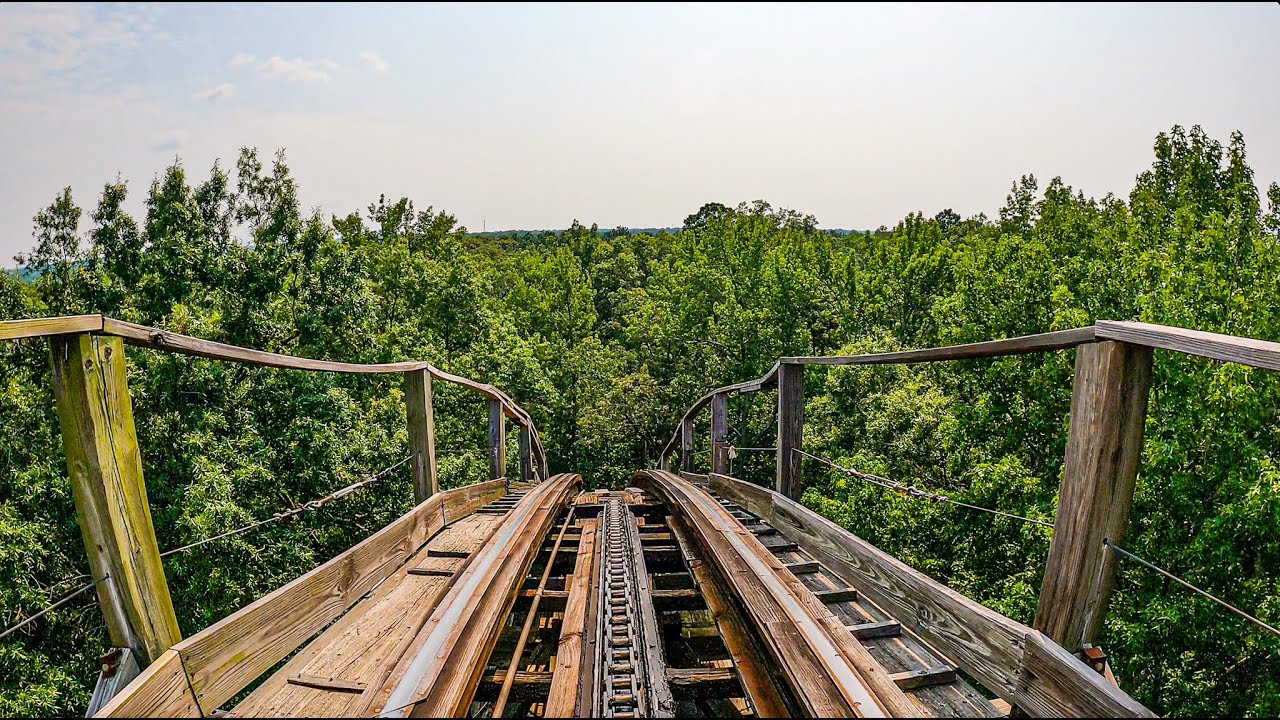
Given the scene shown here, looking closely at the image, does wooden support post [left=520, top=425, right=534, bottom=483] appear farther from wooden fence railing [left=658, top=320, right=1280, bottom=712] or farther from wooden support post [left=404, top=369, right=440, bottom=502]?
wooden fence railing [left=658, top=320, right=1280, bottom=712]

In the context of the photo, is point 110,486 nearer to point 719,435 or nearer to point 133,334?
point 133,334

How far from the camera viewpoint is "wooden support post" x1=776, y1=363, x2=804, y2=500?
4.71m

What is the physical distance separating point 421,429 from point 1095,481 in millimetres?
3465

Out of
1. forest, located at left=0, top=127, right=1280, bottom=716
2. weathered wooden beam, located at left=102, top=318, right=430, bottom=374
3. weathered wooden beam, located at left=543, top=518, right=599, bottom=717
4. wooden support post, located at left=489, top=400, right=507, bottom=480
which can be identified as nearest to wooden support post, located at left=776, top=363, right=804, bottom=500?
weathered wooden beam, located at left=543, top=518, right=599, bottom=717

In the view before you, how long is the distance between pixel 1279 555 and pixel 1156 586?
1.67 meters

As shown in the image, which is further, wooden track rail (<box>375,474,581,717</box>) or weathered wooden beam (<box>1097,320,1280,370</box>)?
wooden track rail (<box>375,474,581,717</box>)

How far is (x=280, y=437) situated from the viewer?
14.4m

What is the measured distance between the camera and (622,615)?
127 inches

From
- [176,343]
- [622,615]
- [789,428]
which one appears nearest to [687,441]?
[789,428]

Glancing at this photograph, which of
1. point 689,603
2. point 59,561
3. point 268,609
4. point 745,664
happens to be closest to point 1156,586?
point 689,603

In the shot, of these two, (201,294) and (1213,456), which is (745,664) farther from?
(201,294)

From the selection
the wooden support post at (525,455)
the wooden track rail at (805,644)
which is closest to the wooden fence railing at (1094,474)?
the wooden track rail at (805,644)

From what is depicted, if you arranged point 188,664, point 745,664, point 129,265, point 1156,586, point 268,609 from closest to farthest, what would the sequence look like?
point 188,664 → point 268,609 → point 745,664 → point 1156,586 → point 129,265

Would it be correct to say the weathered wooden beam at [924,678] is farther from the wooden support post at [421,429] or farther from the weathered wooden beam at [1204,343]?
the wooden support post at [421,429]
